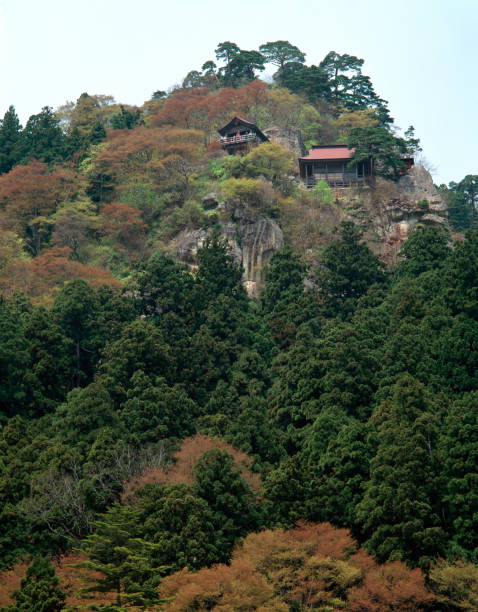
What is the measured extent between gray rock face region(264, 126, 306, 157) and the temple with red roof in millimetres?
1995

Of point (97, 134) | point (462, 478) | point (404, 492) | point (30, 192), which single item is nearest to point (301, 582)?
point (404, 492)

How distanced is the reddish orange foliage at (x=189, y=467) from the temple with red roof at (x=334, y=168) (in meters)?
28.4

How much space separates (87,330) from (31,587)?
1889 centimetres

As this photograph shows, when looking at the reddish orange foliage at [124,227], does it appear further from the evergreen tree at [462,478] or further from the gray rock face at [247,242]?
the evergreen tree at [462,478]

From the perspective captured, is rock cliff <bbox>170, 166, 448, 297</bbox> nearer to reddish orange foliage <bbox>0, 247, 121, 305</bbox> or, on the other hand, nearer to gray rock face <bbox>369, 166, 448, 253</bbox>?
gray rock face <bbox>369, 166, 448, 253</bbox>

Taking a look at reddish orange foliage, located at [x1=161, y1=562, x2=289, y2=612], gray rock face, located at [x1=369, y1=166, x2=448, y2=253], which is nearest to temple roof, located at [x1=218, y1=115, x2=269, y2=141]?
gray rock face, located at [x1=369, y1=166, x2=448, y2=253]

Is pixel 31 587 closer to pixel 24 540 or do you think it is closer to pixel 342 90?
pixel 24 540

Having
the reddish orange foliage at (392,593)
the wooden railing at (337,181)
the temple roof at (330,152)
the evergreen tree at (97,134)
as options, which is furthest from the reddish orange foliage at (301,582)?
the evergreen tree at (97,134)

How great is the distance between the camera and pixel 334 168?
59.5 meters

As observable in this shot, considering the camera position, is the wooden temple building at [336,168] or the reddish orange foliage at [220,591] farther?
the wooden temple building at [336,168]

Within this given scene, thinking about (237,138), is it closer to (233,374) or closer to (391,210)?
(391,210)

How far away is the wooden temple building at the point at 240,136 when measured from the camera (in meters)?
59.9

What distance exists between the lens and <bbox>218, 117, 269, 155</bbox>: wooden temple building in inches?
2360

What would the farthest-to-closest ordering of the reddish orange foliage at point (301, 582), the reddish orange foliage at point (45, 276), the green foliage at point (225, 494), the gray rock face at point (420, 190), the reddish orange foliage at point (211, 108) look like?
the reddish orange foliage at point (211, 108) → the gray rock face at point (420, 190) → the reddish orange foliage at point (45, 276) → the green foliage at point (225, 494) → the reddish orange foliage at point (301, 582)
